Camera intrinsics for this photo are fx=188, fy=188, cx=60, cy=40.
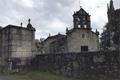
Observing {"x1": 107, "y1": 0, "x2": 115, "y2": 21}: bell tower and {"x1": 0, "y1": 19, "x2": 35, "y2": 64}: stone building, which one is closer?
{"x1": 0, "y1": 19, "x2": 35, "y2": 64}: stone building

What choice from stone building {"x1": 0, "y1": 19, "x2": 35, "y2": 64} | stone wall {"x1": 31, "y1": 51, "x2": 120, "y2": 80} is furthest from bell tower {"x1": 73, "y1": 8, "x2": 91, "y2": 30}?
stone wall {"x1": 31, "y1": 51, "x2": 120, "y2": 80}

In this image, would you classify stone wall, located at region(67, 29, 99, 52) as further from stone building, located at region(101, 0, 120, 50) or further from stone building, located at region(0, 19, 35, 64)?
stone building, located at region(0, 19, 35, 64)

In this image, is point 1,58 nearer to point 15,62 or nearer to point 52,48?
point 15,62

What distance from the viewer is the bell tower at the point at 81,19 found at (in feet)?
106

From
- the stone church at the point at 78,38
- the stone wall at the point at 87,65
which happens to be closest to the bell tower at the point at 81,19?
the stone church at the point at 78,38

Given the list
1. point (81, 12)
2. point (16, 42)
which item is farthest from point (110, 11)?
point (16, 42)

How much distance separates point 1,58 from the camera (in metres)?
19.6

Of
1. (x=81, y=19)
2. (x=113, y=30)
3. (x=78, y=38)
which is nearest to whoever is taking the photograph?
(x=113, y=30)

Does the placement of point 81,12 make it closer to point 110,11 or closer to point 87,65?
point 110,11

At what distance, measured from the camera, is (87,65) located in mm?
12961

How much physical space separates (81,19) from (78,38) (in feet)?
12.2

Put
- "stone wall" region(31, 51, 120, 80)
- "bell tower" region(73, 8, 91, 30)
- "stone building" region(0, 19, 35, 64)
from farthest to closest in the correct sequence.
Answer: "bell tower" region(73, 8, 91, 30) → "stone building" region(0, 19, 35, 64) → "stone wall" region(31, 51, 120, 80)

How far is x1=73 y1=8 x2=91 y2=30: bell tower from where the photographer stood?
32247 millimetres

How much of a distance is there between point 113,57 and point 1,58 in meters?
12.5
